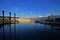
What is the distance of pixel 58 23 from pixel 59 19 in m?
1.24

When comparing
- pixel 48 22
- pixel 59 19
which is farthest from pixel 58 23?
pixel 48 22

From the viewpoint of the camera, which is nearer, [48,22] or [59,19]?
[59,19]

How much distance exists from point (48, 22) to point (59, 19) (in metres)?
5.56

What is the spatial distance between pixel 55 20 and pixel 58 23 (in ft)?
5.31

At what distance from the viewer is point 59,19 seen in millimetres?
24359

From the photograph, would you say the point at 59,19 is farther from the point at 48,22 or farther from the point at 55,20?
the point at 48,22

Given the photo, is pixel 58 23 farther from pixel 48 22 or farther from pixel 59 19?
pixel 48 22

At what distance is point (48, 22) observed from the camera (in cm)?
2961

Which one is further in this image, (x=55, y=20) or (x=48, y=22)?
(x=48, y=22)

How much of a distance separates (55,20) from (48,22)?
184 inches

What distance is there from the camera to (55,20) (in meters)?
25.1

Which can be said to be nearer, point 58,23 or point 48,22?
point 58,23

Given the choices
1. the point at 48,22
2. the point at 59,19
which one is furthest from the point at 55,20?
the point at 48,22

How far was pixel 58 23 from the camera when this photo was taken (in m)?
23.6
